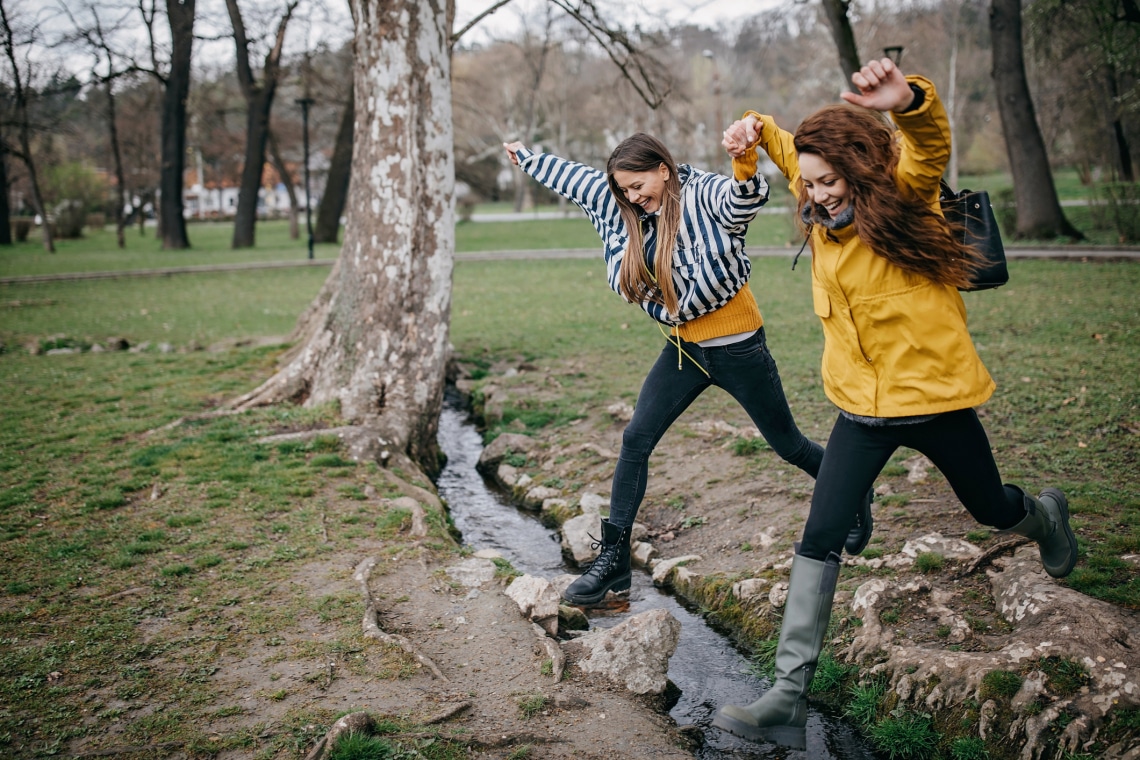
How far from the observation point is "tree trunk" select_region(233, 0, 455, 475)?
7773 millimetres

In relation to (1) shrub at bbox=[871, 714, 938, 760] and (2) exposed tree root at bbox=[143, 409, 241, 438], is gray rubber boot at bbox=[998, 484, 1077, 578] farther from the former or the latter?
(2) exposed tree root at bbox=[143, 409, 241, 438]

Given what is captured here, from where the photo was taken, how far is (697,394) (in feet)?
14.2

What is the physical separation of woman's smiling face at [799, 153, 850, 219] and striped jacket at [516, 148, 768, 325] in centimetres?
45

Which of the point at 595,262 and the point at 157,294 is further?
the point at 595,262

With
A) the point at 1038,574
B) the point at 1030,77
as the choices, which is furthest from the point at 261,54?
the point at 1030,77

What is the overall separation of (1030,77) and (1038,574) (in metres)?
48.5

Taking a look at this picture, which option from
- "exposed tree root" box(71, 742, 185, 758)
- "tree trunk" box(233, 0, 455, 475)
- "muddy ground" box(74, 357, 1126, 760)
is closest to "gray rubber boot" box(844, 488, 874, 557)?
"muddy ground" box(74, 357, 1126, 760)

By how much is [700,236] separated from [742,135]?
0.67 metres

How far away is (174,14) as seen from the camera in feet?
91.2

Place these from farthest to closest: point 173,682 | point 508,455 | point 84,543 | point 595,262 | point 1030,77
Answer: point 1030,77 → point 595,262 → point 508,455 → point 84,543 → point 173,682

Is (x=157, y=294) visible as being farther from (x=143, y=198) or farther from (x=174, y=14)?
(x=143, y=198)

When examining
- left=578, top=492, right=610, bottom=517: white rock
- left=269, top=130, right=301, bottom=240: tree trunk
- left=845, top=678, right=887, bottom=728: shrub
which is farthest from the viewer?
left=269, top=130, right=301, bottom=240: tree trunk

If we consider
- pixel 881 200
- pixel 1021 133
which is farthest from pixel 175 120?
pixel 881 200

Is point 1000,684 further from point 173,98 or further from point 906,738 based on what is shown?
point 173,98
